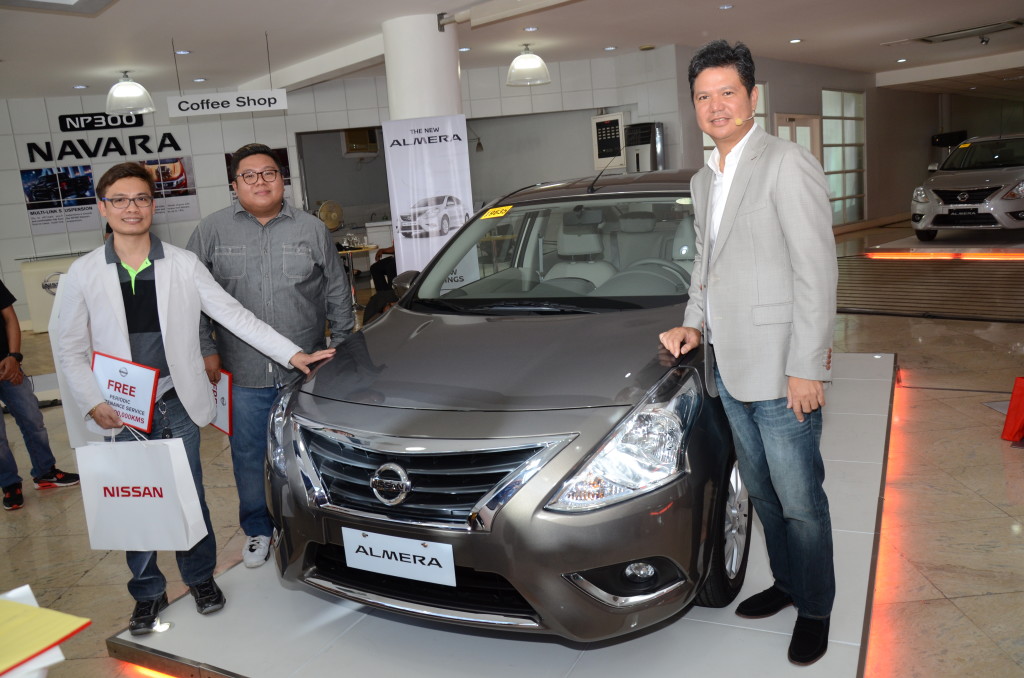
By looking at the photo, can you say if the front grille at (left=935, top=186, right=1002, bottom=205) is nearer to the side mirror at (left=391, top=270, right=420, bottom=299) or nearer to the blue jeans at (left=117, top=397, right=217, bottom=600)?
the side mirror at (left=391, top=270, right=420, bottom=299)

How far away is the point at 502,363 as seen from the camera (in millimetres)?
2051

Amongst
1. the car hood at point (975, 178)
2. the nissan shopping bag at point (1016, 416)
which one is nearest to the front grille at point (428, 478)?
the nissan shopping bag at point (1016, 416)

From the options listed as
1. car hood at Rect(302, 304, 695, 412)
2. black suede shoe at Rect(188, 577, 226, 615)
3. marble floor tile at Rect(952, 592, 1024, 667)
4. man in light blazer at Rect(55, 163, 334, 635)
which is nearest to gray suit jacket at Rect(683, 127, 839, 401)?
car hood at Rect(302, 304, 695, 412)

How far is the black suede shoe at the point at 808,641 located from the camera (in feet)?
6.21

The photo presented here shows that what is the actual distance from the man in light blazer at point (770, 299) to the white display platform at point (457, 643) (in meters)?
0.14

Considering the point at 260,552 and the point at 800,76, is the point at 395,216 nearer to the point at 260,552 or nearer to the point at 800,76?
the point at 260,552

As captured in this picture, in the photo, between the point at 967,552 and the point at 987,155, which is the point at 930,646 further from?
the point at 987,155

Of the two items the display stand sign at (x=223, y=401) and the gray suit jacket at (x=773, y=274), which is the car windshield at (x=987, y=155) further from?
the display stand sign at (x=223, y=401)

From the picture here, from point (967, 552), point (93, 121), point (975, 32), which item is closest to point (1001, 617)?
point (967, 552)

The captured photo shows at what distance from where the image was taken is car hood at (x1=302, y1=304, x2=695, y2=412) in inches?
73.7

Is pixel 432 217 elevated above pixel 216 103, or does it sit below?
below

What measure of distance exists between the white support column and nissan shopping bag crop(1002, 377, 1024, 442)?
15.0 feet

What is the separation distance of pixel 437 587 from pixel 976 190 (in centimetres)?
950

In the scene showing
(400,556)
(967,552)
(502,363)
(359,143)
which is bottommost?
(967,552)
